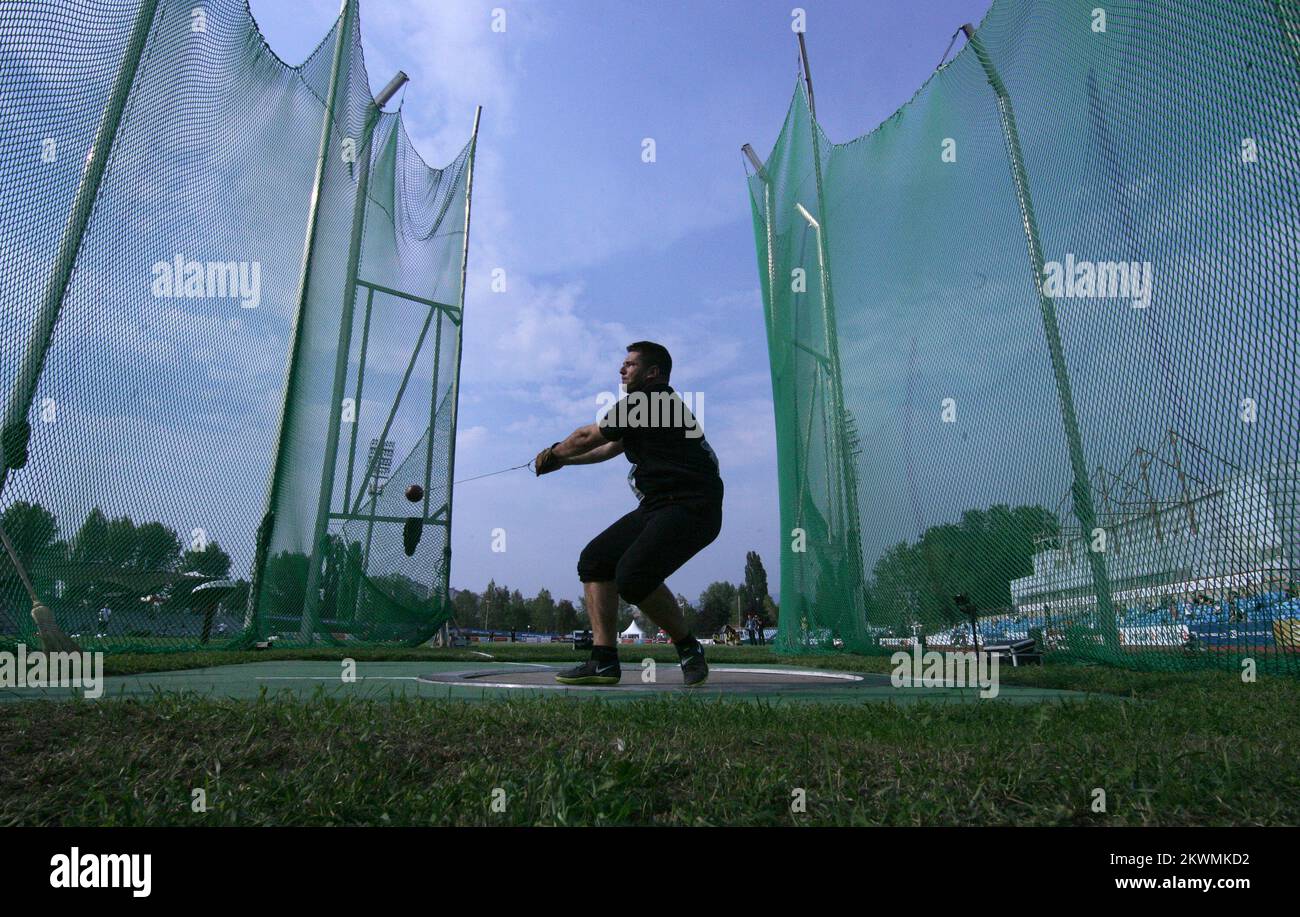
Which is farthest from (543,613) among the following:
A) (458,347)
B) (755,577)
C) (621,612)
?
(458,347)

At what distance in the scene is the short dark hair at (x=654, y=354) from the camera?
14.9 feet

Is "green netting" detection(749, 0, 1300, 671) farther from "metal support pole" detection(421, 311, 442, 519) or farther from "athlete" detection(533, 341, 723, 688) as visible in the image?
"metal support pole" detection(421, 311, 442, 519)

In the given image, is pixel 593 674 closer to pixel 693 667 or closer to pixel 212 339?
pixel 693 667

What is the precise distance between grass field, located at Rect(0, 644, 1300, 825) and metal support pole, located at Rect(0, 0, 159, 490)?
3511mm

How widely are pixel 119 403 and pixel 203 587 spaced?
6.57 ft

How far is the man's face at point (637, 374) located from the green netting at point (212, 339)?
13.7ft

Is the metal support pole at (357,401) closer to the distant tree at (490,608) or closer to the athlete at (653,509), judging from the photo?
the athlete at (653,509)

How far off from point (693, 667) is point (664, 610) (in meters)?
0.41

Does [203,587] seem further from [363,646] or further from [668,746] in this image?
[668,746]

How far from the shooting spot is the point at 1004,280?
641cm

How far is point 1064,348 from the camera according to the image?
570 cm

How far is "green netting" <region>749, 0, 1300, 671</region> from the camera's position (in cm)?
413

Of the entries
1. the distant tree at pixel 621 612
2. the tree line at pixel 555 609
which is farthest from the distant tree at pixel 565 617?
the distant tree at pixel 621 612
